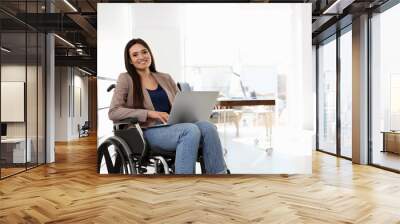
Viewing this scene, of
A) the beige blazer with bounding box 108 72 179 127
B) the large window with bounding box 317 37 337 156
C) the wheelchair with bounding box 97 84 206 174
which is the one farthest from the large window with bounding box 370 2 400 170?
the beige blazer with bounding box 108 72 179 127

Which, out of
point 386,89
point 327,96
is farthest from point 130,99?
point 327,96

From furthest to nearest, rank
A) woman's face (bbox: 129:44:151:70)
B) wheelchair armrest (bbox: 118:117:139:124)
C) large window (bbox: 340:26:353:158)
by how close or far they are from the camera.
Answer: large window (bbox: 340:26:353:158) → woman's face (bbox: 129:44:151:70) → wheelchair armrest (bbox: 118:117:139:124)

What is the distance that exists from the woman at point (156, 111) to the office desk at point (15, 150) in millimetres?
1603

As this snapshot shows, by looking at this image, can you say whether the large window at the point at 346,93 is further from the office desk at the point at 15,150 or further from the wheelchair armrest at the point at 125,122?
the office desk at the point at 15,150

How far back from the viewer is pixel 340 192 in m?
4.55

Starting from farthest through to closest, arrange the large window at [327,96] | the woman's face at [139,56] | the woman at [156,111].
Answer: the large window at [327,96]
the woman's face at [139,56]
the woman at [156,111]

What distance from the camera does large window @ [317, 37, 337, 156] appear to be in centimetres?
871

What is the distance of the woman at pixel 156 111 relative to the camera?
492 centimetres

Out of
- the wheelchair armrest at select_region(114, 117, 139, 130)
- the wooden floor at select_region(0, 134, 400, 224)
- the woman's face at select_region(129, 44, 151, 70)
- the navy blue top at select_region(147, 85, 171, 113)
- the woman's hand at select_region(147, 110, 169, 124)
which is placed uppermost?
the woman's face at select_region(129, 44, 151, 70)

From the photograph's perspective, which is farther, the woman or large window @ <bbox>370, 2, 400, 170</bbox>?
large window @ <bbox>370, 2, 400, 170</bbox>

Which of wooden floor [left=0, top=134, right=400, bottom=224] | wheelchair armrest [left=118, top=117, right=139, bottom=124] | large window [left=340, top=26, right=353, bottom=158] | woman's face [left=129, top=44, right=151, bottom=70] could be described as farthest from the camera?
large window [left=340, top=26, right=353, bottom=158]

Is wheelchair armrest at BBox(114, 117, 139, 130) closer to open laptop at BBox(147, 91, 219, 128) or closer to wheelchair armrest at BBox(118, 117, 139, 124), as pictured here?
wheelchair armrest at BBox(118, 117, 139, 124)

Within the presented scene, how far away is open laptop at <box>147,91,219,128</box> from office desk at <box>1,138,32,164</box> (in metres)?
2.19

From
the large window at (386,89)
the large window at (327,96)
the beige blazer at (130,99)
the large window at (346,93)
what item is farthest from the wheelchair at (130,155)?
the large window at (327,96)
